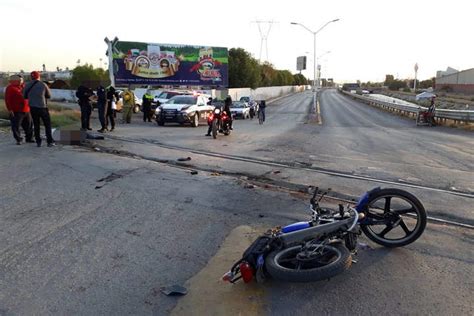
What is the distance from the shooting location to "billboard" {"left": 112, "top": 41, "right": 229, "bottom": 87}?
37.7 m

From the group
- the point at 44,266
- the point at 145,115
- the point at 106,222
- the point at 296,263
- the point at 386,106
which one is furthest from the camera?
the point at 386,106

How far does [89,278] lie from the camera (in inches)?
167

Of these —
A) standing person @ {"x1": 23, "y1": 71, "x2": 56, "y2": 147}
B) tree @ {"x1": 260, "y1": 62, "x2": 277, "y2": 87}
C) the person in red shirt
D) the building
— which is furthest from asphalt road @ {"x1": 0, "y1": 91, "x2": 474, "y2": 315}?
the building

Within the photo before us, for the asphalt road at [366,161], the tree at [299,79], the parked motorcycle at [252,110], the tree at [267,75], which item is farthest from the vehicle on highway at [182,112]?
the tree at [299,79]

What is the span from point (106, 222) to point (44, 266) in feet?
4.36

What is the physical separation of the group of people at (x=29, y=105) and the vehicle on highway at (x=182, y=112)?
10.9 meters

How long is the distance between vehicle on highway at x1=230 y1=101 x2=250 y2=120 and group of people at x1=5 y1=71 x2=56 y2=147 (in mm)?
24312

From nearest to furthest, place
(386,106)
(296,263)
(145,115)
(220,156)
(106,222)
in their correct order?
(296,263), (106,222), (220,156), (145,115), (386,106)

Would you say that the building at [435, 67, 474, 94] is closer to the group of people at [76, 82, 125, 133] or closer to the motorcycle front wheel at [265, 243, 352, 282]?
the group of people at [76, 82, 125, 133]

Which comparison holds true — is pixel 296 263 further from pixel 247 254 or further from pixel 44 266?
pixel 44 266

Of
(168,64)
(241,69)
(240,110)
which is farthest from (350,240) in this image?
(241,69)

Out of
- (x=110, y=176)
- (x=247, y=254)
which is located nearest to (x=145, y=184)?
(x=110, y=176)

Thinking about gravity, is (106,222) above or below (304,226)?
below

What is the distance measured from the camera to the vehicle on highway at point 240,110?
36.2 m
